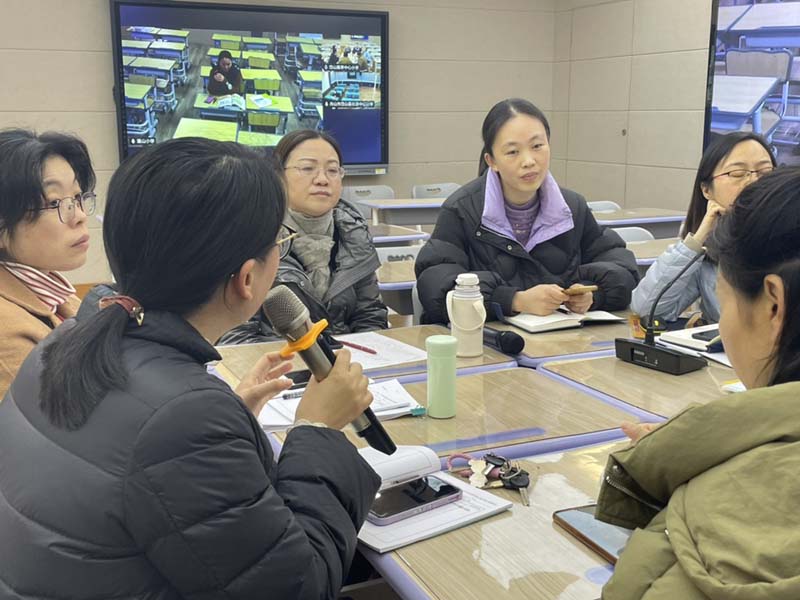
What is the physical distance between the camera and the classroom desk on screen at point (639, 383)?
5.87ft

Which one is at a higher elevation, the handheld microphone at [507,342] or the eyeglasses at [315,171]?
the eyeglasses at [315,171]

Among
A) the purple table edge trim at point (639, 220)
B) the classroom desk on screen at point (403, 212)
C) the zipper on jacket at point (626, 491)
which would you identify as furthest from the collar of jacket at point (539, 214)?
the classroom desk on screen at point (403, 212)

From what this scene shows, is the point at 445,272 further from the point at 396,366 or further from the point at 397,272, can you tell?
the point at 397,272

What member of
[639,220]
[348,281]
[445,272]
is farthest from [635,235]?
[348,281]

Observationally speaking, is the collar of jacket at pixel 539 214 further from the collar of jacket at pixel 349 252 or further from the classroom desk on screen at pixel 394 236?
the classroom desk on screen at pixel 394 236

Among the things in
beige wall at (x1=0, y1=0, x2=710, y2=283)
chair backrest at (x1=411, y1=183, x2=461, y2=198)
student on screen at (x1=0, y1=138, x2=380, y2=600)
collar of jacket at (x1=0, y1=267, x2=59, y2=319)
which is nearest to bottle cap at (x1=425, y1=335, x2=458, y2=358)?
student on screen at (x1=0, y1=138, x2=380, y2=600)

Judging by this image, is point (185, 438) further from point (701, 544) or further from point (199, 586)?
point (701, 544)

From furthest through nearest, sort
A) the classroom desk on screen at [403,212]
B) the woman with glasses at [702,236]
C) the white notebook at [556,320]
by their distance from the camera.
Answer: the classroom desk on screen at [403,212], the woman with glasses at [702,236], the white notebook at [556,320]

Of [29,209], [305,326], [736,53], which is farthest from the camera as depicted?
[736,53]

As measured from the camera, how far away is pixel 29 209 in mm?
1933

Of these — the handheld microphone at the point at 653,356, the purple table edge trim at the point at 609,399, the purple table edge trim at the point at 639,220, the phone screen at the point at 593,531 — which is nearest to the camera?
the phone screen at the point at 593,531

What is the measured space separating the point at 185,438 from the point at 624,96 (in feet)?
22.1

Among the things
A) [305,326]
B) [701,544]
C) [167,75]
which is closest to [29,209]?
[305,326]

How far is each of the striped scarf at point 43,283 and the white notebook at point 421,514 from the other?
3.26ft
